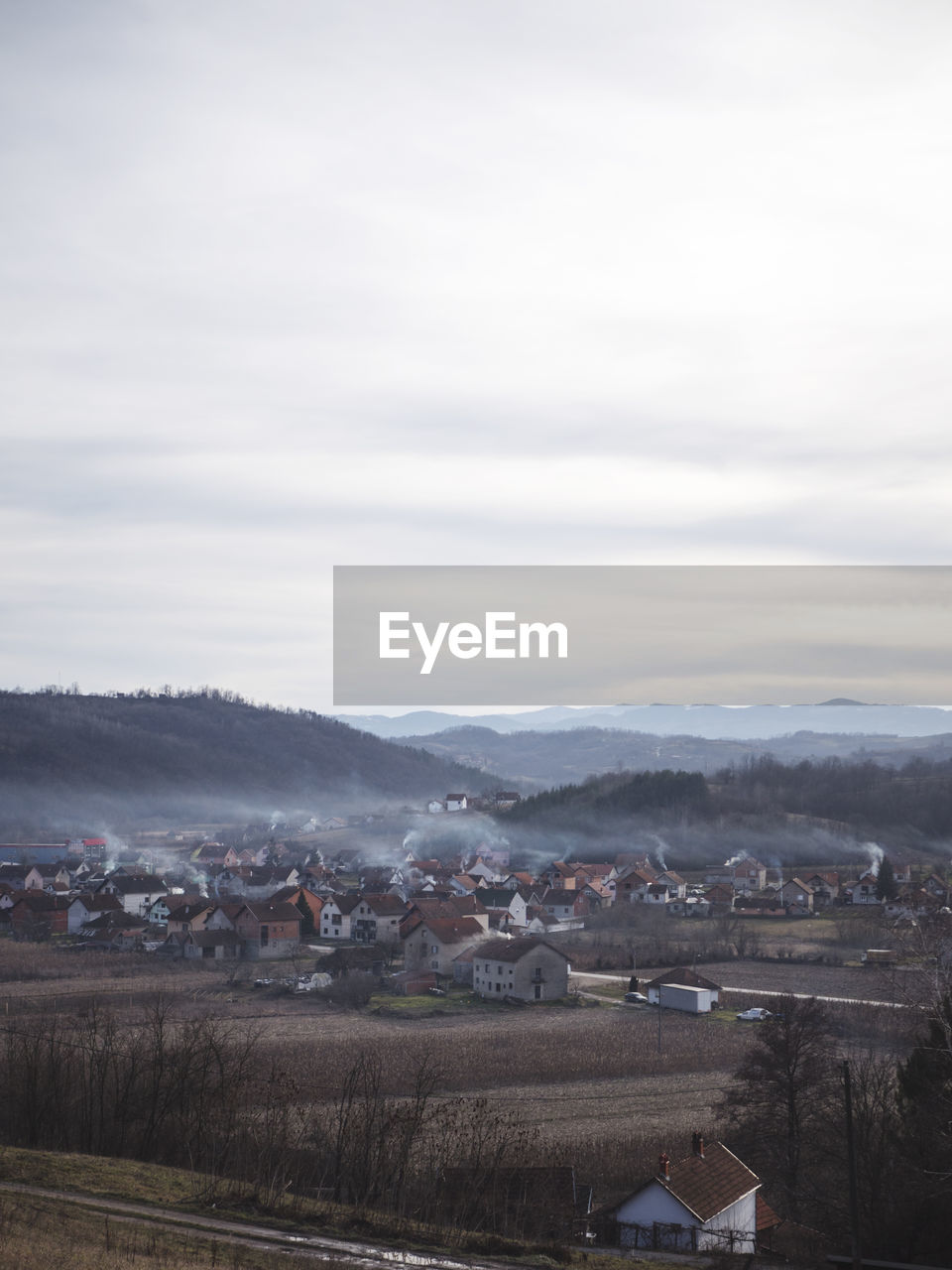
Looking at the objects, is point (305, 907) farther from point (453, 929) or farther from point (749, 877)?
point (749, 877)

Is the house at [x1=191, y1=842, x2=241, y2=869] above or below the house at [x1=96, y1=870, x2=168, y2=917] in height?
below

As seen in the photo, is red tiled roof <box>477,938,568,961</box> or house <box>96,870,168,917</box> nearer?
red tiled roof <box>477,938,568,961</box>

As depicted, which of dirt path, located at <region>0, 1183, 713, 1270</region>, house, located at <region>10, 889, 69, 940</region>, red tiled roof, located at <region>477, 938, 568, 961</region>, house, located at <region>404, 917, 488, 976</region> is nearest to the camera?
dirt path, located at <region>0, 1183, 713, 1270</region>

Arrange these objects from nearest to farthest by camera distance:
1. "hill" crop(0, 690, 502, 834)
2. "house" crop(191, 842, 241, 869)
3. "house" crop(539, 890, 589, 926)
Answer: "house" crop(539, 890, 589, 926) < "house" crop(191, 842, 241, 869) < "hill" crop(0, 690, 502, 834)

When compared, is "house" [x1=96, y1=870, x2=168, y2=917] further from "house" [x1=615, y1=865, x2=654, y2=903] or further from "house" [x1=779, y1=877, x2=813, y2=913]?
"house" [x1=779, y1=877, x2=813, y2=913]

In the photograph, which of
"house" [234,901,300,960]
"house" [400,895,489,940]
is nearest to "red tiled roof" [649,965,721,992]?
"house" [400,895,489,940]

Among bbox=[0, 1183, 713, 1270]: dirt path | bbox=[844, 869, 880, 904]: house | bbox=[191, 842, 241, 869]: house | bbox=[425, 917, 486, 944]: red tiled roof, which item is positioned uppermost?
bbox=[0, 1183, 713, 1270]: dirt path
